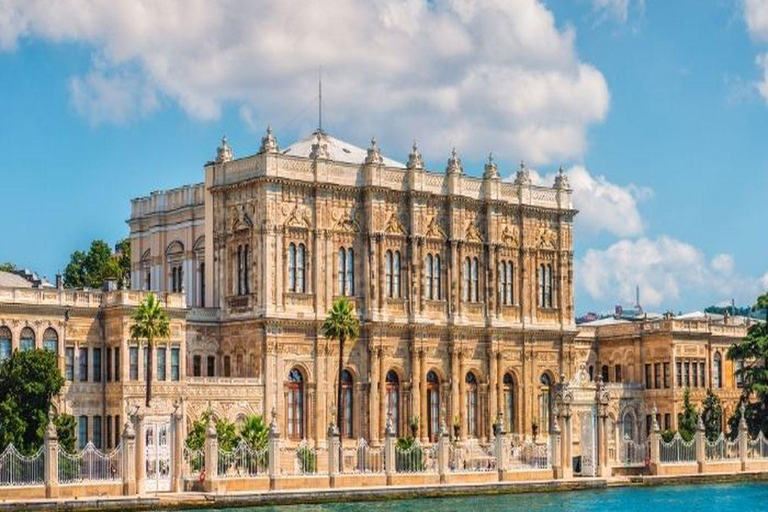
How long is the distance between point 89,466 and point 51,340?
41.4 feet

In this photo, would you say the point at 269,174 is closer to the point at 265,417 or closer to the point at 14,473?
the point at 265,417

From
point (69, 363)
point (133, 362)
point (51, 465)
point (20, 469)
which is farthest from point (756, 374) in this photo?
point (20, 469)

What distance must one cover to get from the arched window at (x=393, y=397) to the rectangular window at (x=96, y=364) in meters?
14.0

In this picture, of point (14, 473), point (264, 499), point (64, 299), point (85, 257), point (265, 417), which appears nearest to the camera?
point (14, 473)

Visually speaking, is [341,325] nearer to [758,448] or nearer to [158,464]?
[158,464]

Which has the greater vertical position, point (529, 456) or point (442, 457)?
point (442, 457)

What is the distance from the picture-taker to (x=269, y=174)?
66.8m

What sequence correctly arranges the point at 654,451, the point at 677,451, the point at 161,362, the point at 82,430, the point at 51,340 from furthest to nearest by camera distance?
the point at 677,451 → the point at 654,451 → the point at 161,362 → the point at 82,430 → the point at 51,340

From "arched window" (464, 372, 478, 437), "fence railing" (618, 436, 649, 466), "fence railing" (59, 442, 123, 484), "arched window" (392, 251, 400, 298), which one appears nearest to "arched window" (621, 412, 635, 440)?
"fence railing" (618, 436, 649, 466)

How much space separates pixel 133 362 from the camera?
61.5 m

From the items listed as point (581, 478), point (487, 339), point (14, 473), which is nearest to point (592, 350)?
point (487, 339)

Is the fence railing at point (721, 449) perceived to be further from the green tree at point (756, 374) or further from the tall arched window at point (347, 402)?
the tall arched window at point (347, 402)

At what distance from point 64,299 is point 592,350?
3203cm

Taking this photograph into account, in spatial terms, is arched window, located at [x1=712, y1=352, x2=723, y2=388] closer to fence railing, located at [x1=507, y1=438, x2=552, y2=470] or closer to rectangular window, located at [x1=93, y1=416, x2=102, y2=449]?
fence railing, located at [x1=507, y1=438, x2=552, y2=470]
